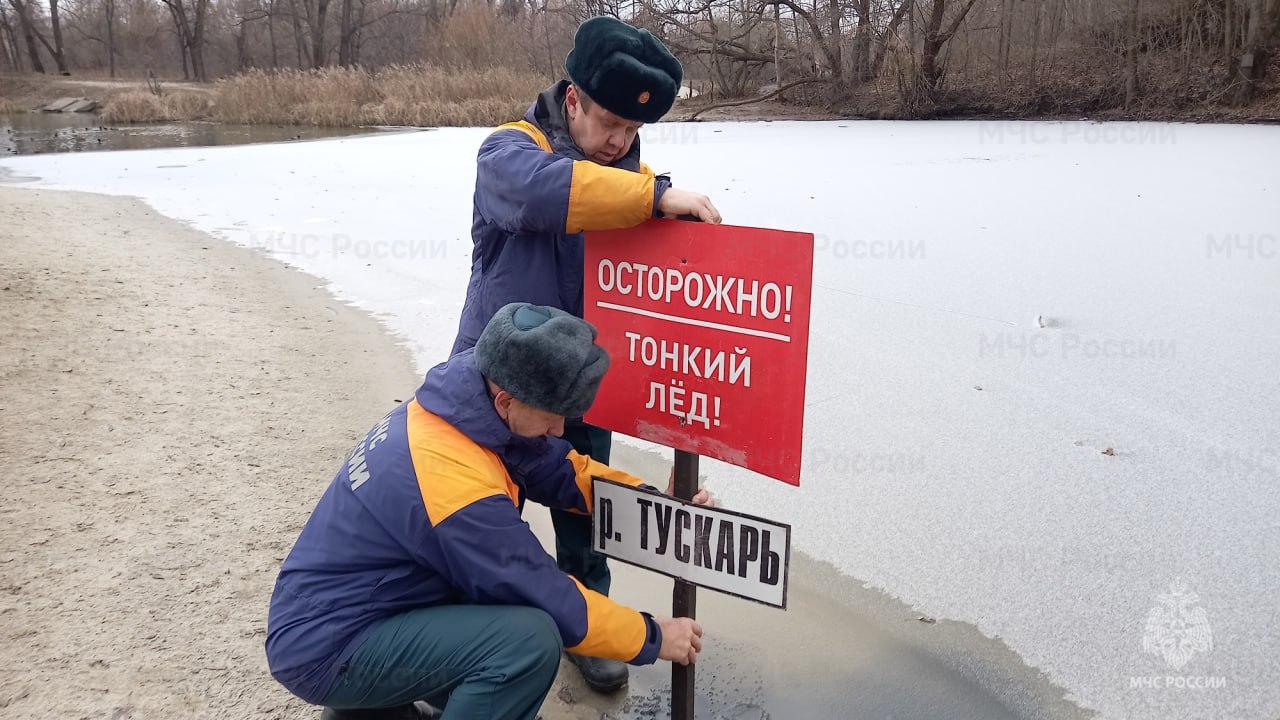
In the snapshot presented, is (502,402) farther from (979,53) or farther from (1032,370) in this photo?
(979,53)

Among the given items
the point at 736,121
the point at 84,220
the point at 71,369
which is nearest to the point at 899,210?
the point at 71,369

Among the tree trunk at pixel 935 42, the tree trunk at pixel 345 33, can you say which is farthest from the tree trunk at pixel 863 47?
the tree trunk at pixel 345 33

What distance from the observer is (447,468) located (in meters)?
1.49

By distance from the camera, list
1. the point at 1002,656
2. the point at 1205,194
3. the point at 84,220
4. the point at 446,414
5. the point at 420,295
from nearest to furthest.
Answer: the point at 446,414 → the point at 1002,656 → the point at 420,295 → the point at 1205,194 → the point at 84,220

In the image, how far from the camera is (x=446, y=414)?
1.55m

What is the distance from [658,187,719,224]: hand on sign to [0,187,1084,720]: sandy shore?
113cm

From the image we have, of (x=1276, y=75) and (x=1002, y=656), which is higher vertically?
(x=1276, y=75)

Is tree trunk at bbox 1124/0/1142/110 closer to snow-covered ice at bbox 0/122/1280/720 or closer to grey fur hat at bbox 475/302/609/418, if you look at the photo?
snow-covered ice at bbox 0/122/1280/720

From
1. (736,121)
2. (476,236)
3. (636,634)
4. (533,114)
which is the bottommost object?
(636,634)

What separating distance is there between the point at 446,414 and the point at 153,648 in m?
1.15

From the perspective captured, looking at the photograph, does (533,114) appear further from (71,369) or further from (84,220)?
(84,220)

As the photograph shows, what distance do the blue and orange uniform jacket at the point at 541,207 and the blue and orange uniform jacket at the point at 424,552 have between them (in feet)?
1.01

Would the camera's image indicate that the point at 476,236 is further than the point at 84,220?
No

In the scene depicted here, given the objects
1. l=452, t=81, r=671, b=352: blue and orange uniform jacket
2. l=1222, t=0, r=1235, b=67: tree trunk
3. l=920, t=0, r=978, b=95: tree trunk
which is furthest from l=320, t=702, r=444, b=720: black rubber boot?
l=1222, t=0, r=1235, b=67: tree trunk
